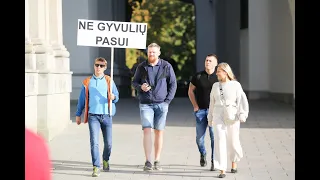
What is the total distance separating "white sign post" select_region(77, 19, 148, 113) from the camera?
10672 mm

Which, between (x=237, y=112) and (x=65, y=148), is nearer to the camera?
(x=237, y=112)

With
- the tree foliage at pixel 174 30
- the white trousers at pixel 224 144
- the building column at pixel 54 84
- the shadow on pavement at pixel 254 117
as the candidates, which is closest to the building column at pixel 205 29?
the tree foliage at pixel 174 30

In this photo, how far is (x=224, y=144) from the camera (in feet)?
31.5

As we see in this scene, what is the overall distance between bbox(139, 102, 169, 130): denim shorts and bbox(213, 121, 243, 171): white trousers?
79cm

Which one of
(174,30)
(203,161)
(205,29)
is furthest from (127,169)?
(174,30)

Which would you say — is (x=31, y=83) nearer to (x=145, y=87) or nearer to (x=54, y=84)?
(x=54, y=84)

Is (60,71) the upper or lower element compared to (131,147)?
upper

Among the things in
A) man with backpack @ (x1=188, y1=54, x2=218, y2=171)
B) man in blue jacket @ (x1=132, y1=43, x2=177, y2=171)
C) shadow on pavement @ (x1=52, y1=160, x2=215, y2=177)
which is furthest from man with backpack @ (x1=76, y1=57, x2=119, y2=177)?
man with backpack @ (x1=188, y1=54, x2=218, y2=171)

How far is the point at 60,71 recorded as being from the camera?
637 inches

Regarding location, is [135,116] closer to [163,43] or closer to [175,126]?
[175,126]

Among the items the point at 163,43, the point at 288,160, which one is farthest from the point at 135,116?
the point at 163,43

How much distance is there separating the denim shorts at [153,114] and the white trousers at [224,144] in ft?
2.58

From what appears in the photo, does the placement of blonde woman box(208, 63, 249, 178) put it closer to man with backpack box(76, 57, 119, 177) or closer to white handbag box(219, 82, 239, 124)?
white handbag box(219, 82, 239, 124)
